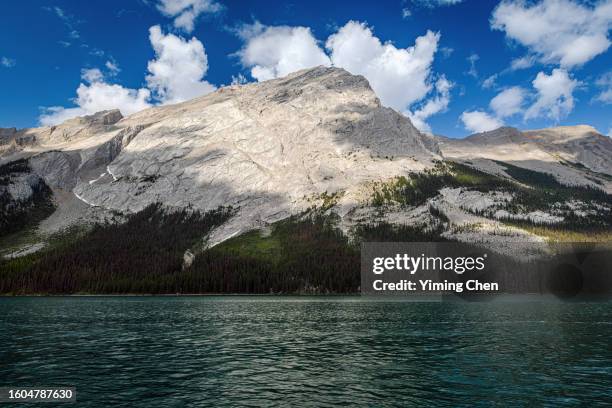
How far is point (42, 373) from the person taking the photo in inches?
1754

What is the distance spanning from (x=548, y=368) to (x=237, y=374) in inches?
1204

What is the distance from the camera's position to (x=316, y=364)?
163 ft

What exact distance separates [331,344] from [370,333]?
14.0 m

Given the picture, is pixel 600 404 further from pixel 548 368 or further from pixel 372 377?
pixel 372 377

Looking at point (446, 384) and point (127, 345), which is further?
point (127, 345)

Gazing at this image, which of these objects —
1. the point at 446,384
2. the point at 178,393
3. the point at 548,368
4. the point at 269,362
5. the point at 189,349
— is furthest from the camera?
the point at 189,349

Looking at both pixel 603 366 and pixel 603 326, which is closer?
pixel 603 366

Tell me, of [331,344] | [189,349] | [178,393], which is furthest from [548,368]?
[189,349]

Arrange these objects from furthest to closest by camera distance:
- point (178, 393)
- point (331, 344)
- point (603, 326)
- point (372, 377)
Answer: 1. point (603, 326)
2. point (331, 344)
3. point (372, 377)
4. point (178, 393)

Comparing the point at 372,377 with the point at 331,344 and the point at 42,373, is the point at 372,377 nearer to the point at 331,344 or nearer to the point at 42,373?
the point at 331,344

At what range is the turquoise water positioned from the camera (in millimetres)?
36500

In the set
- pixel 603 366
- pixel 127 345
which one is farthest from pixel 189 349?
pixel 603 366

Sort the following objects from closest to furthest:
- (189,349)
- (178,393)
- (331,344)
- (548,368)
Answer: (178,393) < (548,368) < (189,349) < (331,344)

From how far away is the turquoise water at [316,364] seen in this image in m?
36.5
